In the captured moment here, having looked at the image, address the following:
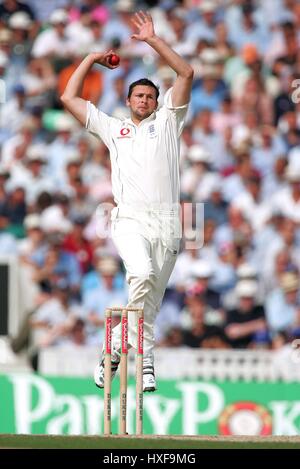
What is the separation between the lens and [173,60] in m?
10.6

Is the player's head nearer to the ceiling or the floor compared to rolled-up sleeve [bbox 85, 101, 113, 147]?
nearer to the ceiling

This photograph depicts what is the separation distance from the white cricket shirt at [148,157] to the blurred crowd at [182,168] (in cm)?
379

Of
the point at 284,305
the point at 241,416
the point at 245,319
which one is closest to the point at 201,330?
the point at 245,319

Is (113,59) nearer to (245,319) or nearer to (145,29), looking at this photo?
(145,29)

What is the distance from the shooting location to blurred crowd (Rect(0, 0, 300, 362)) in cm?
1602

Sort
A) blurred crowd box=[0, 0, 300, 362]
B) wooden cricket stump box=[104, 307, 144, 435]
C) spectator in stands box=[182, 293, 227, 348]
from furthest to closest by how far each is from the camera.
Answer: blurred crowd box=[0, 0, 300, 362], spectator in stands box=[182, 293, 227, 348], wooden cricket stump box=[104, 307, 144, 435]

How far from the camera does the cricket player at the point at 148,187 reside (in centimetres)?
1077

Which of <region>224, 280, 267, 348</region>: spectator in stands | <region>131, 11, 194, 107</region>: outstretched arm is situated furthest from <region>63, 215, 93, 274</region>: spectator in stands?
<region>131, 11, 194, 107</region>: outstretched arm

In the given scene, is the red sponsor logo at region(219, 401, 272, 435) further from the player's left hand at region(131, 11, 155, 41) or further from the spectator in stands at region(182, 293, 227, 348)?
the player's left hand at region(131, 11, 155, 41)

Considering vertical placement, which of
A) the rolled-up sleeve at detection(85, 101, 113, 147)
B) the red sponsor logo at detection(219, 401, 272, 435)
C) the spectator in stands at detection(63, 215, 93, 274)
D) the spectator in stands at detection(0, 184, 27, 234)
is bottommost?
the red sponsor logo at detection(219, 401, 272, 435)

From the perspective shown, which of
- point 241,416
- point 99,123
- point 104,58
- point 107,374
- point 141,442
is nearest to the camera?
point 141,442

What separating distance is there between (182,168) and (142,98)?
682 centimetres

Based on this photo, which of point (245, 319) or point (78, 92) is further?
point (245, 319)

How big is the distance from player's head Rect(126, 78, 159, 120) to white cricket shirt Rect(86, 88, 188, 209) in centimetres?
7
